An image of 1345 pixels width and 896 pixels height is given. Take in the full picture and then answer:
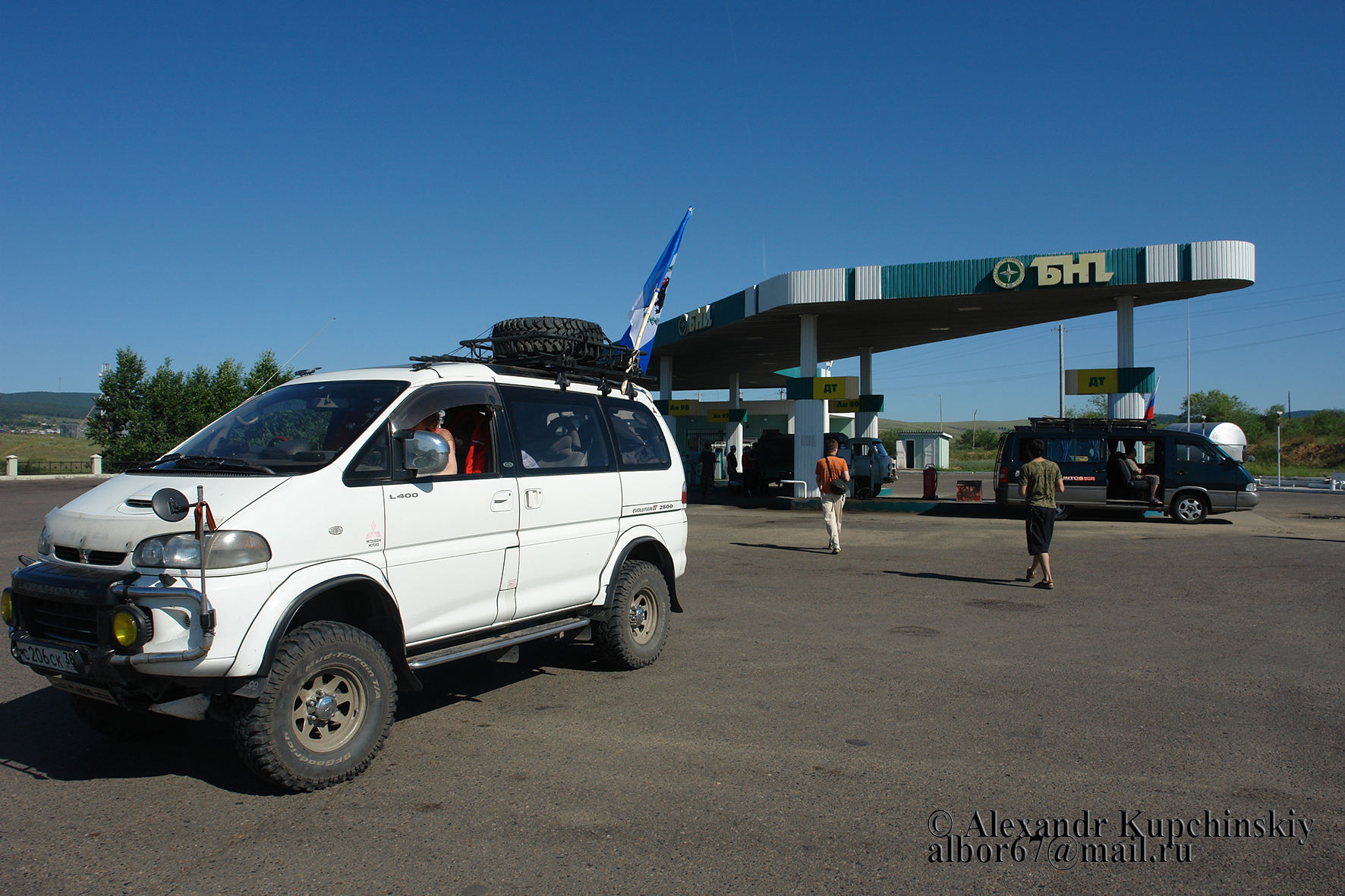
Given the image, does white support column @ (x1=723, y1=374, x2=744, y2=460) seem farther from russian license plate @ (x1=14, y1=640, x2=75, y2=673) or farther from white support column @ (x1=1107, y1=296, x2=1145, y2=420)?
russian license plate @ (x1=14, y1=640, x2=75, y2=673)

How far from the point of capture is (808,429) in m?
23.7

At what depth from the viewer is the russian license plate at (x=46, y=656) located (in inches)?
159

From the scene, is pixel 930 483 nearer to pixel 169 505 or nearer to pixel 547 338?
pixel 547 338

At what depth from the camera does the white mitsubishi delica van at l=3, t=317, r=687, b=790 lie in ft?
13.0

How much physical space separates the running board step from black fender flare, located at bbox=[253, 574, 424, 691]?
88 mm

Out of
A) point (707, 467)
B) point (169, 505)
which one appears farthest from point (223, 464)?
point (707, 467)

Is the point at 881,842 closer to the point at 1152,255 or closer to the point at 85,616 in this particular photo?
the point at 85,616

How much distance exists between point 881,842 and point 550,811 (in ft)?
5.12

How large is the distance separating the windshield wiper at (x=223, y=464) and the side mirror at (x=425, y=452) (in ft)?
2.31

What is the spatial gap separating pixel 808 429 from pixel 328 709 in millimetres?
20233

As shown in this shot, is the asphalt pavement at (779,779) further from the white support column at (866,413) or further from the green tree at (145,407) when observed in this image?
the green tree at (145,407)

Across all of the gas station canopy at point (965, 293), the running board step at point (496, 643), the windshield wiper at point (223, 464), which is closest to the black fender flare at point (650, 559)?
the running board step at point (496, 643)

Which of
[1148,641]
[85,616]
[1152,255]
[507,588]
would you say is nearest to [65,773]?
[85,616]

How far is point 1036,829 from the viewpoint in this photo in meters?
3.92
